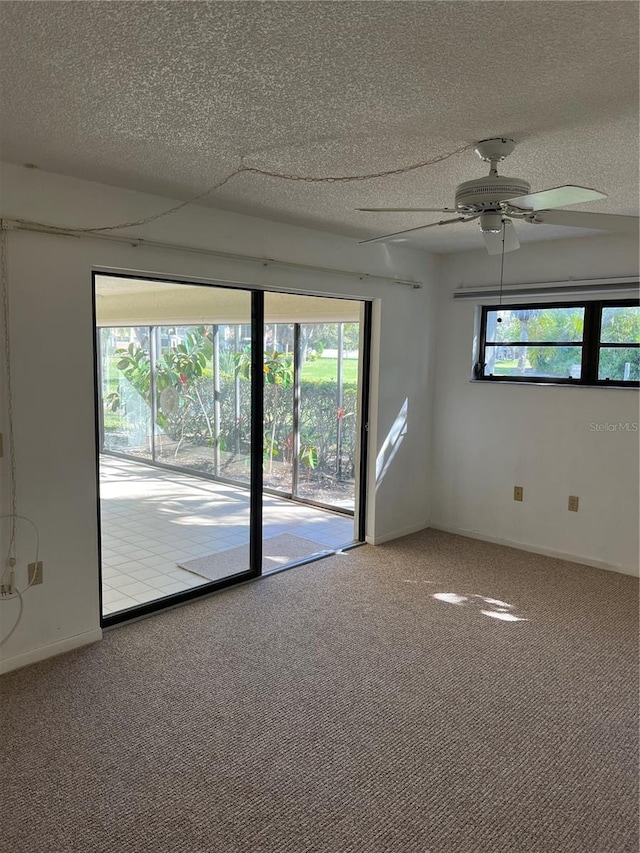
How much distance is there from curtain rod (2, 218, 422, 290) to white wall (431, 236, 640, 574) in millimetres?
683

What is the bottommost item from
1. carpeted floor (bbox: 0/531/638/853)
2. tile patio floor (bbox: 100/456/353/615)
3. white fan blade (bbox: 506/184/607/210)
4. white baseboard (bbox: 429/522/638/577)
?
carpeted floor (bbox: 0/531/638/853)

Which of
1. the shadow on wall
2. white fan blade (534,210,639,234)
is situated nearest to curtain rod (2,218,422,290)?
the shadow on wall

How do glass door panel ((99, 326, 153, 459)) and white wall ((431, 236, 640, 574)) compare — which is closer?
glass door panel ((99, 326, 153, 459))

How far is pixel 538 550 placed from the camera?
4688mm

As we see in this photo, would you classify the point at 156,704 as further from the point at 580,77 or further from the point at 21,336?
the point at 580,77

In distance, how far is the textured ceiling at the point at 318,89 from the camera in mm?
1480

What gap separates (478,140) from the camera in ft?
7.59

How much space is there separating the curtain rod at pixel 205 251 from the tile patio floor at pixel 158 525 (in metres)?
Result: 1.27

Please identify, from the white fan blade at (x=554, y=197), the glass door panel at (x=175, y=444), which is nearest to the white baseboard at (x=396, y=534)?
the glass door panel at (x=175, y=444)

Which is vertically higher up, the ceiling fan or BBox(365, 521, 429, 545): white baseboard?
the ceiling fan

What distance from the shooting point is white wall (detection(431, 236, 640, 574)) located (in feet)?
13.9

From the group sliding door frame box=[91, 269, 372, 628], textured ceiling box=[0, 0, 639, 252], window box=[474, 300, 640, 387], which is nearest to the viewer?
textured ceiling box=[0, 0, 639, 252]

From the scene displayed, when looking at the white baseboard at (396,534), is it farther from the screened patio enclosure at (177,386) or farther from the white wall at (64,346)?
the white wall at (64,346)

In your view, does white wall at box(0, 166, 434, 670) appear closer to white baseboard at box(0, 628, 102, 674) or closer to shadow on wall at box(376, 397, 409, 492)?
white baseboard at box(0, 628, 102, 674)
